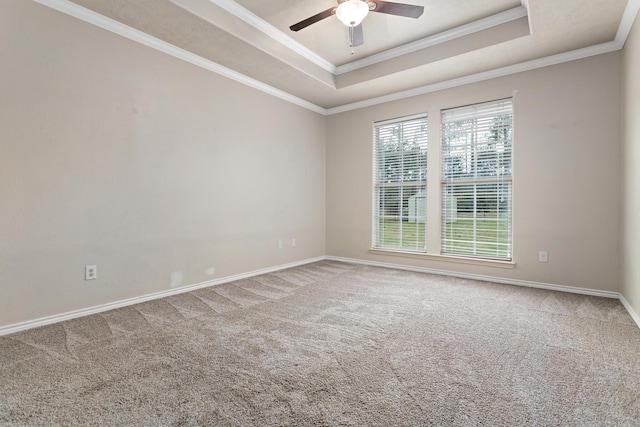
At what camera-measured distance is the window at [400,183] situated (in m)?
4.56

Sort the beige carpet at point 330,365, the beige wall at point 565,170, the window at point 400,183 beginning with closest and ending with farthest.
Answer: the beige carpet at point 330,365 < the beige wall at point 565,170 < the window at point 400,183

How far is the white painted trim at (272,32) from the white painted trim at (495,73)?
874 millimetres

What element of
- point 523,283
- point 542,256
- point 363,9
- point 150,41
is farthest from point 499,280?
point 150,41

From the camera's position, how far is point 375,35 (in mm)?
3549

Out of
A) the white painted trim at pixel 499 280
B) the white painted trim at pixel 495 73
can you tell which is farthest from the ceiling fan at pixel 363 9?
the white painted trim at pixel 499 280

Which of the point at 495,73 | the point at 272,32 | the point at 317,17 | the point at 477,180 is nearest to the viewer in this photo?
the point at 317,17

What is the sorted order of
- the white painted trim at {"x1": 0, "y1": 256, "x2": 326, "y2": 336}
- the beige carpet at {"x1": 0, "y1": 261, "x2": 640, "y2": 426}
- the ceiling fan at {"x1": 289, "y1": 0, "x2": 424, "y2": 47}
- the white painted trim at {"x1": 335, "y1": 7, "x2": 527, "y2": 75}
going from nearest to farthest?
the beige carpet at {"x1": 0, "y1": 261, "x2": 640, "y2": 426} < the white painted trim at {"x1": 0, "y1": 256, "x2": 326, "y2": 336} < the ceiling fan at {"x1": 289, "y1": 0, "x2": 424, "y2": 47} < the white painted trim at {"x1": 335, "y1": 7, "x2": 527, "y2": 75}

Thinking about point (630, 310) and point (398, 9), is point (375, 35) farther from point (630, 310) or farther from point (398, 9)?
point (630, 310)

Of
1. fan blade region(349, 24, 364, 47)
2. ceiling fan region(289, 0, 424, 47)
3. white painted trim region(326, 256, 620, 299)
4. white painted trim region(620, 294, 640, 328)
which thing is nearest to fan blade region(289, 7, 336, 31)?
ceiling fan region(289, 0, 424, 47)

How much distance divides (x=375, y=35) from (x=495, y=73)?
1.61m

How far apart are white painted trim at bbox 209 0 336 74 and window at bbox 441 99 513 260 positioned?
185 centimetres

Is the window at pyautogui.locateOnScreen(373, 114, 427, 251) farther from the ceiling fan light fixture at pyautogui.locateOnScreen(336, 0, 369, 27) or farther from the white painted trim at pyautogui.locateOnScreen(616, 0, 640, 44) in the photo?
the ceiling fan light fixture at pyautogui.locateOnScreen(336, 0, 369, 27)

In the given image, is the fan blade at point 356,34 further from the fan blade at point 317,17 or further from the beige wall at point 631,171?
the beige wall at point 631,171

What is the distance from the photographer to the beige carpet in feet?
4.66
